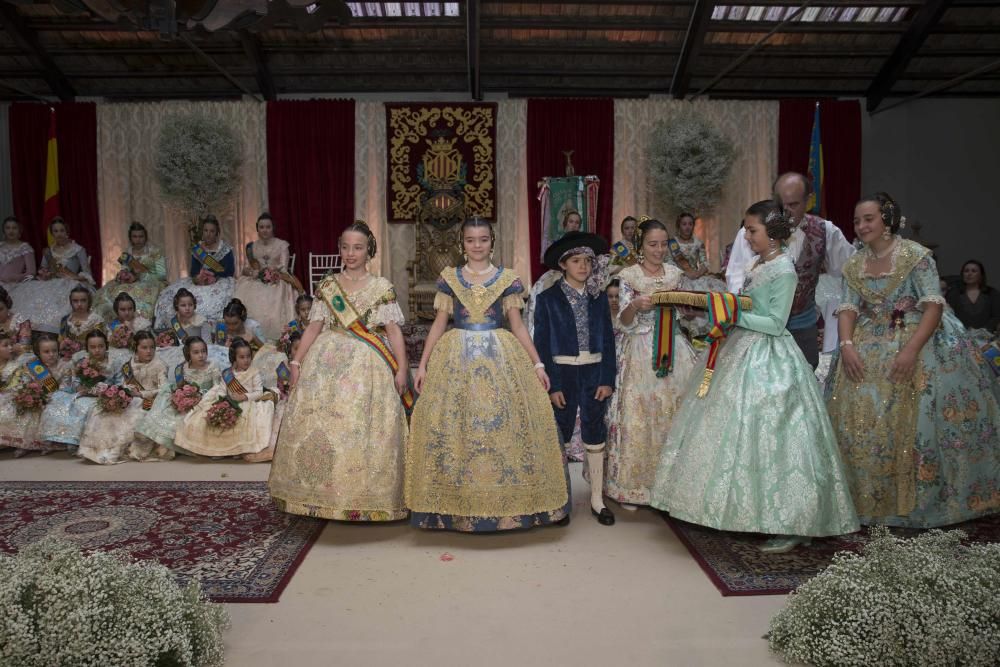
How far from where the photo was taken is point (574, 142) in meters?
10.5

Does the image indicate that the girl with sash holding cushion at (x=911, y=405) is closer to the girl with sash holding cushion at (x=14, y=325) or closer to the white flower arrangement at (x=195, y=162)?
the girl with sash holding cushion at (x=14, y=325)

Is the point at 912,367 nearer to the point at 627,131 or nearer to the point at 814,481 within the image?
the point at 814,481

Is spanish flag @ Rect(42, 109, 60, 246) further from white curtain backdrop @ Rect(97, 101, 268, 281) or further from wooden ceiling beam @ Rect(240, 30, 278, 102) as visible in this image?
wooden ceiling beam @ Rect(240, 30, 278, 102)

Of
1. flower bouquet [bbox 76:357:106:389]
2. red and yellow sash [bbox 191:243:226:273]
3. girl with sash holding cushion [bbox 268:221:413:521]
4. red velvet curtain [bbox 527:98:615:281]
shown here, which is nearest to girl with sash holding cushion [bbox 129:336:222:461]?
flower bouquet [bbox 76:357:106:389]

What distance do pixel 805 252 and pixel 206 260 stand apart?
669 centimetres

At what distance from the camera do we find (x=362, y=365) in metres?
4.11

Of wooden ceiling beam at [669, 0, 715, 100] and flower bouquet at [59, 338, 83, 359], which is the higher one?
wooden ceiling beam at [669, 0, 715, 100]

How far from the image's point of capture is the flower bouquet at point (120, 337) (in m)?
7.11

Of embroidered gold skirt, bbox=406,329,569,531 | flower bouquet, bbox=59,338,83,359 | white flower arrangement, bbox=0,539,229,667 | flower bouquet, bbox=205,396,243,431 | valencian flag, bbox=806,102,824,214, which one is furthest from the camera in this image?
valencian flag, bbox=806,102,824,214

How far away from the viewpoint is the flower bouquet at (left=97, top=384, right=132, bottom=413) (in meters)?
5.74

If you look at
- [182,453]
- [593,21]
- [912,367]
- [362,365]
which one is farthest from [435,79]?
[912,367]

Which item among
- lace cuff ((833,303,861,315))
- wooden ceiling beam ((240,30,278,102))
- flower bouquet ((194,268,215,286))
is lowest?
lace cuff ((833,303,861,315))

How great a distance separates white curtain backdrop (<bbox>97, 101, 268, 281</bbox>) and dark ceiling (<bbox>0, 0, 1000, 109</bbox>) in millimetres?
405

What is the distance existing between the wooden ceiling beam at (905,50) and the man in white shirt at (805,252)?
21.3ft
